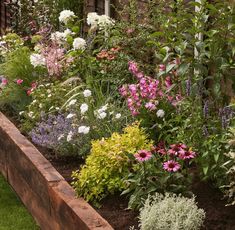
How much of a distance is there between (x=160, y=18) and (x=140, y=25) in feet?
1.66

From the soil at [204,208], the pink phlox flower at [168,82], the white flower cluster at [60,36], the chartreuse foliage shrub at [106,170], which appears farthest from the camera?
the white flower cluster at [60,36]

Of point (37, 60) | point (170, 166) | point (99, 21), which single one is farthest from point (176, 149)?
point (99, 21)

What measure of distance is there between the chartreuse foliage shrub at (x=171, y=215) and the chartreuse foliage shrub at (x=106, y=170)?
648 millimetres

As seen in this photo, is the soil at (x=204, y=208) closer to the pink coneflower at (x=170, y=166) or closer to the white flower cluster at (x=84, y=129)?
the pink coneflower at (x=170, y=166)

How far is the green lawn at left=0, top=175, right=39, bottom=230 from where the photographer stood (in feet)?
18.6

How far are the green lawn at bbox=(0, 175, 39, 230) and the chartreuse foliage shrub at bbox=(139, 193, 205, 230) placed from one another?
1.85 meters

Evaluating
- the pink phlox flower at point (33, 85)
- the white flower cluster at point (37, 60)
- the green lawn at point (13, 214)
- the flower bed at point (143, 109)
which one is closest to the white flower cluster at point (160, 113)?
the flower bed at point (143, 109)

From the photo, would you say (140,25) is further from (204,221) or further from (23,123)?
(204,221)

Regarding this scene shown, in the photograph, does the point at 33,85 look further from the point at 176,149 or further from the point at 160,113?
the point at 176,149

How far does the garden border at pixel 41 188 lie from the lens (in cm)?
444

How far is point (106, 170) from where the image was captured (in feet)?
15.6

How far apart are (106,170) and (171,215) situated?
0.91 m

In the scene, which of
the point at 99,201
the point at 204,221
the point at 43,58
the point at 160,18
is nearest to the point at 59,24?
the point at 43,58

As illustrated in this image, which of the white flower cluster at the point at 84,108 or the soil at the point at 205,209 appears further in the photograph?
the white flower cluster at the point at 84,108
